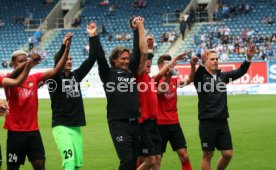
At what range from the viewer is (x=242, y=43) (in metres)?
47.4

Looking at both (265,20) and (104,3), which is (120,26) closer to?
(104,3)

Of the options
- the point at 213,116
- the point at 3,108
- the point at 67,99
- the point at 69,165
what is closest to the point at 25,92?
the point at 67,99

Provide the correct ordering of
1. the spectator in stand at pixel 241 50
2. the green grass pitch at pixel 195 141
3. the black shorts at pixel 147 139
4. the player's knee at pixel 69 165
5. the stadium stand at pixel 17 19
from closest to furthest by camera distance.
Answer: the player's knee at pixel 69 165
the black shorts at pixel 147 139
the green grass pitch at pixel 195 141
the spectator in stand at pixel 241 50
the stadium stand at pixel 17 19

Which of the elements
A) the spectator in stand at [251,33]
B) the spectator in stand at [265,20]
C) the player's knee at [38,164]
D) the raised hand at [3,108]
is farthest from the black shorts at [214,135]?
the spectator in stand at [265,20]

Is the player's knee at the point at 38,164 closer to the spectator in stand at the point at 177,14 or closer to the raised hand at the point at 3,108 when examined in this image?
the raised hand at the point at 3,108

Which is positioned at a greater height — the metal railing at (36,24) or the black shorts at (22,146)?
the metal railing at (36,24)

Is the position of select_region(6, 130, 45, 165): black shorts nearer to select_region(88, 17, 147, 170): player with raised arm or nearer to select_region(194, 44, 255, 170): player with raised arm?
select_region(88, 17, 147, 170): player with raised arm

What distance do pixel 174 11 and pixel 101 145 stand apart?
3923 centimetres

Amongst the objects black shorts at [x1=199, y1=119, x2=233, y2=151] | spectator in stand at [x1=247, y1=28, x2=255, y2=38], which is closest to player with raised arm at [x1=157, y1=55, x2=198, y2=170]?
black shorts at [x1=199, y1=119, x2=233, y2=151]

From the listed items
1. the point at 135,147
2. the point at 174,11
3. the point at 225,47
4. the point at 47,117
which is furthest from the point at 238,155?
the point at 174,11

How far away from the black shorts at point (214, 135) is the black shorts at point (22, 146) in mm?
2857

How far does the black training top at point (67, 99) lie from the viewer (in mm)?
9617

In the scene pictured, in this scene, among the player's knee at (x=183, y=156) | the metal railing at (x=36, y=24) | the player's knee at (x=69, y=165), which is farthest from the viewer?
the metal railing at (x=36, y=24)

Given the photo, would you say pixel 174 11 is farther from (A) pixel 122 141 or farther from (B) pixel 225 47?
(A) pixel 122 141
